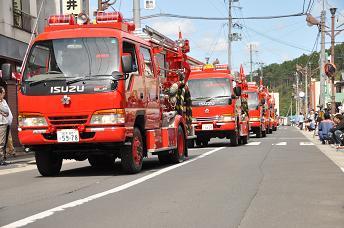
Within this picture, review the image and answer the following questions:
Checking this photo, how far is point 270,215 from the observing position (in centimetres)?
671

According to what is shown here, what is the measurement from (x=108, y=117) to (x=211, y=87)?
458 inches

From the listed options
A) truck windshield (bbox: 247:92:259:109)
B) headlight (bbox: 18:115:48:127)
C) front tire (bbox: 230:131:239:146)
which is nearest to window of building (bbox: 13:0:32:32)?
front tire (bbox: 230:131:239:146)

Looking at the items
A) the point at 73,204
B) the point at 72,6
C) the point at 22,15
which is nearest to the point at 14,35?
the point at 22,15

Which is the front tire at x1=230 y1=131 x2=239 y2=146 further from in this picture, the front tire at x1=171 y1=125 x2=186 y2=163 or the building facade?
the building facade

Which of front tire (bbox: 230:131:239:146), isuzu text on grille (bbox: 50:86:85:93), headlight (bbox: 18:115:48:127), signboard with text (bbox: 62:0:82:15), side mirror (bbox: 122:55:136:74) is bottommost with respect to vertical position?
front tire (bbox: 230:131:239:146)

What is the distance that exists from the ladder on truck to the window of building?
955 cm

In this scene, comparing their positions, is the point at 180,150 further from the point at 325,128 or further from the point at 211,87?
the point at 325,128

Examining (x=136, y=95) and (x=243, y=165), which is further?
(x=243, y=165)

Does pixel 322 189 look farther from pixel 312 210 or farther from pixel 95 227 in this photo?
pixel 95 227

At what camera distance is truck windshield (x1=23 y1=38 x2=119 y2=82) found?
34.8ft

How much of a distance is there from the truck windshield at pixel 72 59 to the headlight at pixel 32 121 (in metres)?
0.73

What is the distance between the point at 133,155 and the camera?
11.2 metres

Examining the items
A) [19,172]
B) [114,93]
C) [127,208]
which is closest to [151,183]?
[114,93]

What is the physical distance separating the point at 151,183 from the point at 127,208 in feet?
8.39
